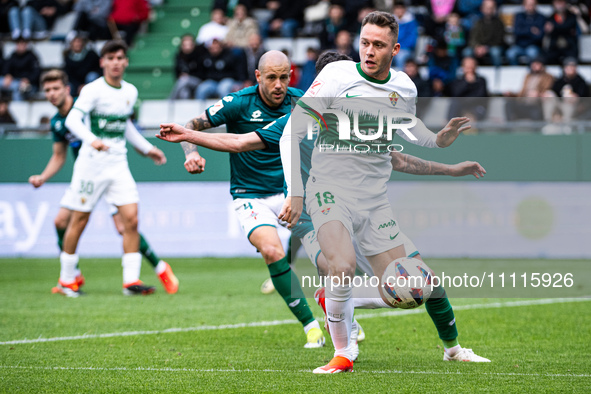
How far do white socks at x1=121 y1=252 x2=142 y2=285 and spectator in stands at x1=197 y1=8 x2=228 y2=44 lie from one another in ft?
30.4

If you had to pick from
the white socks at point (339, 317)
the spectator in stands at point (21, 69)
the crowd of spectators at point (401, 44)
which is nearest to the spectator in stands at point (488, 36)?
the crowd of spectators at point (401, 44)

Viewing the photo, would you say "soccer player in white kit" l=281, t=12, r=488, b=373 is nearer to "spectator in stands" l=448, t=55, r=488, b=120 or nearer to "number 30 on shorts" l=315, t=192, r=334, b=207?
"number 30 on shorts" l=315, t=192, r=334, b=207

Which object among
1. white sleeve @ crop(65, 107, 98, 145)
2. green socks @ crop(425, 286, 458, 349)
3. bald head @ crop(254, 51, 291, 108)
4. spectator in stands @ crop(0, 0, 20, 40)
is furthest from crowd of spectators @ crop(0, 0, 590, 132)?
green socks @ crop(425, 286, 458, 349)

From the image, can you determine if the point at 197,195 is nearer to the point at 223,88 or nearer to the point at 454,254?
the point at 223,88

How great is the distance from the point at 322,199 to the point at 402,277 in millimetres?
662

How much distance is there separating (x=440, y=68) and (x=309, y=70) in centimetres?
228

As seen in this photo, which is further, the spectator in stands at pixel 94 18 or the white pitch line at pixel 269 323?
the spectator in stands at pixel 94 18

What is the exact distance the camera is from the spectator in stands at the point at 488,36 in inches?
630

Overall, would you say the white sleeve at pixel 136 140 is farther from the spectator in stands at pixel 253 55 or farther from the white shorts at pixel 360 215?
the spectator in stands at pixel 253 55

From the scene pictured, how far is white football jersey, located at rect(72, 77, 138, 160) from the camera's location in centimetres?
929

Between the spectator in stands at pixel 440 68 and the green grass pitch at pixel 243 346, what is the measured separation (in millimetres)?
5917

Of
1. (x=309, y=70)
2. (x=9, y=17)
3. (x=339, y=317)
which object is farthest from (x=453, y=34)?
(x=339, y=317)

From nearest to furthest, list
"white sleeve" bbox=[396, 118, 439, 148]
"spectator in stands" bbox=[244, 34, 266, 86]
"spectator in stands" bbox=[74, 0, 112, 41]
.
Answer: "white sleeve" bbox=[396, 118, 439, 148], "spectator in stands" bbox=[244, 34, 266, 86], "spectator in stands" bbox=[74, 0, 112, 41]

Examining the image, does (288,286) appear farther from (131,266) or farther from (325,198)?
(131,266)
